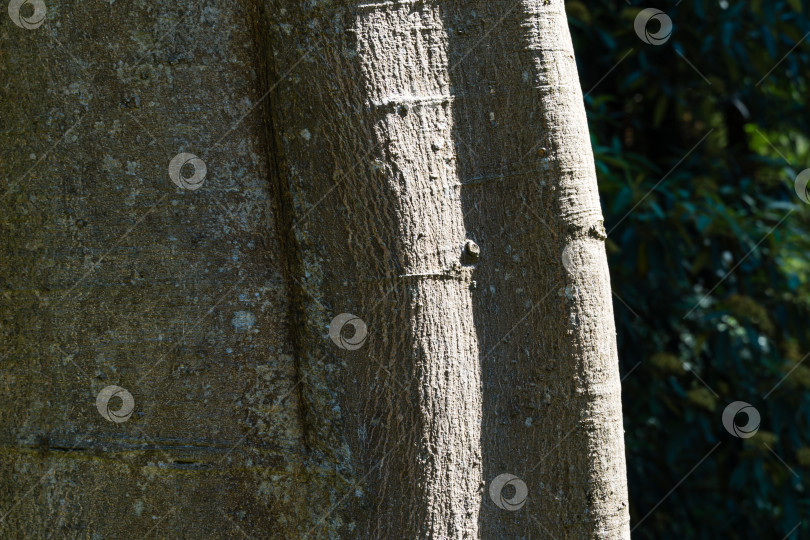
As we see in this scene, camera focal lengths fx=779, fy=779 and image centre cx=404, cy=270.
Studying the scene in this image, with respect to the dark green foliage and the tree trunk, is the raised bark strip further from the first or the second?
the dark green foliage

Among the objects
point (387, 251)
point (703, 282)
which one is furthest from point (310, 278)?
point (703, 282)

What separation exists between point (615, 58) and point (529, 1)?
2.02m

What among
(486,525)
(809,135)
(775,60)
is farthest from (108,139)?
(809,135)

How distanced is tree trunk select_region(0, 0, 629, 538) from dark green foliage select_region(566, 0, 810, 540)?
1.53 m

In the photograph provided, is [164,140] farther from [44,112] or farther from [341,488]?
[341,488]

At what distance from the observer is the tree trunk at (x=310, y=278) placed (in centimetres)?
113

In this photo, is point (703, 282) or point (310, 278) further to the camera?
point (703, 282)

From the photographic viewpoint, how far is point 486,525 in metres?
1.18

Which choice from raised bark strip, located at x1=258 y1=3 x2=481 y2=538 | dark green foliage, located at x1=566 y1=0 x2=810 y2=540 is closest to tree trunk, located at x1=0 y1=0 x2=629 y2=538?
raised bark strip, located at x1=258 y1=3 x2=481 y2=538

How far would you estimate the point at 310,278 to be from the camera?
3.81 ft

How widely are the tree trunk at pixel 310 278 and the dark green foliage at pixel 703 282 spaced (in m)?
1.53

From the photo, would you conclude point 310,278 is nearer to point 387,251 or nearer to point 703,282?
point 387,251

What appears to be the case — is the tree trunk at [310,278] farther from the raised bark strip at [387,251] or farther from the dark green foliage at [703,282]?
the dark green foliage at [703,282]

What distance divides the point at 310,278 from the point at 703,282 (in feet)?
8.30
